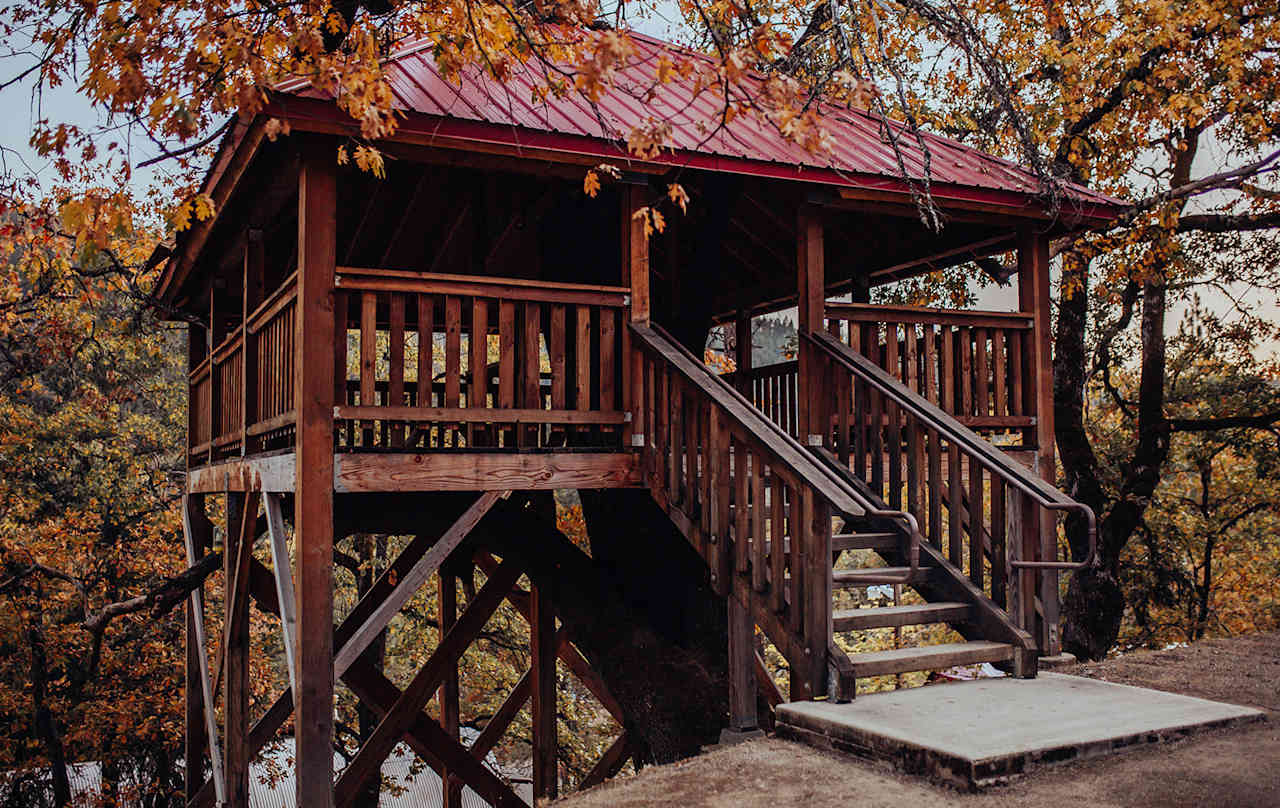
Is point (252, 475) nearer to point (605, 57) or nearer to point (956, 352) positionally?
point (605, 57)

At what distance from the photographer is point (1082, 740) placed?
4672 millimetres

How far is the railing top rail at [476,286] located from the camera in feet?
21.8

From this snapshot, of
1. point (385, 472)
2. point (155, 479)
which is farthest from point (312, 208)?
point (155, 479)

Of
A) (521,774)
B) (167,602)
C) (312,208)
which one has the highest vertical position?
(312,208)

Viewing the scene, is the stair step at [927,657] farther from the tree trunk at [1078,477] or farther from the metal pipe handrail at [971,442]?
the tree trunk at [1078,477]

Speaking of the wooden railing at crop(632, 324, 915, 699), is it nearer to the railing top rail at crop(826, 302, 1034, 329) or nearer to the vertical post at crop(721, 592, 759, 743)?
the vertical post at crop(721, 592, 759, 743)

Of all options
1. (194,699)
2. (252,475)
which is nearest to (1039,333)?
(252,475)

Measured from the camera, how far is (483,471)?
22.7 ft

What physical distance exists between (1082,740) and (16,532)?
1807 cm

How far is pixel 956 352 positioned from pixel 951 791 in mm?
5331

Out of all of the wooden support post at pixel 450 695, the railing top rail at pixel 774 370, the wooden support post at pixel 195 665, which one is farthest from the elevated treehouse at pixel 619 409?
the wooden support post at pixel 450 695

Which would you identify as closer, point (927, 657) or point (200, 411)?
point (927, 657)

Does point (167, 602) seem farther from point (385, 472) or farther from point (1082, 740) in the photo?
point (1082, 740)

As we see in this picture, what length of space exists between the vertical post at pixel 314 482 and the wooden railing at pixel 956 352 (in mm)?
3871
